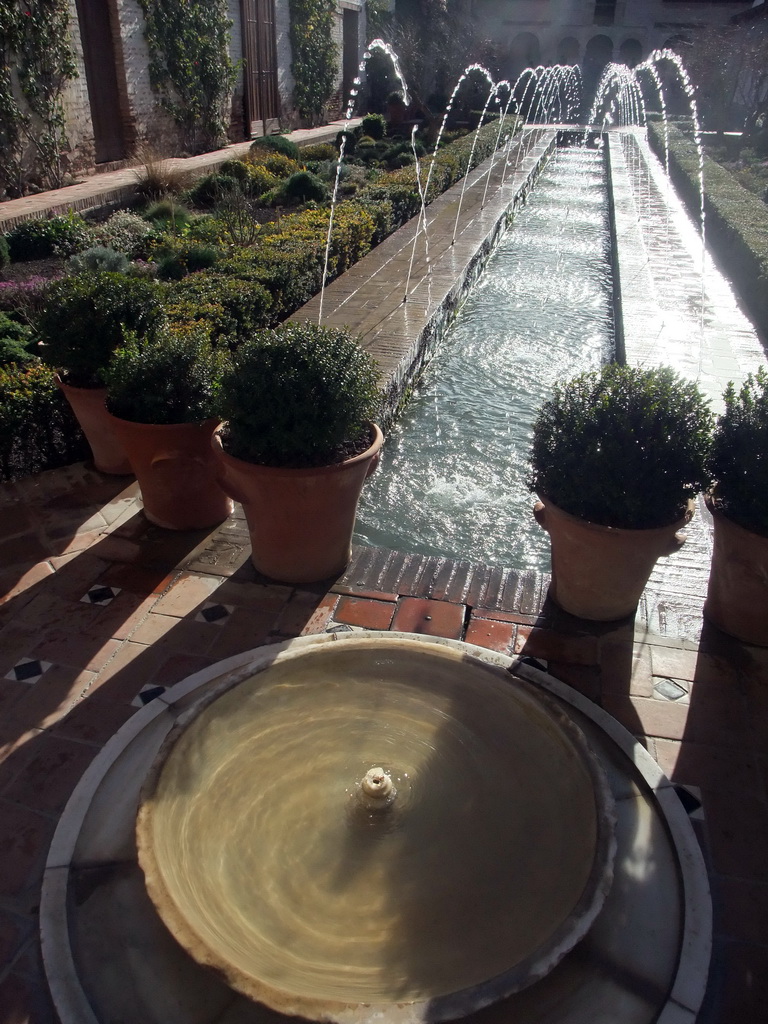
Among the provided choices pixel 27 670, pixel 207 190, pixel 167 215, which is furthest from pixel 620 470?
pixel 207 190

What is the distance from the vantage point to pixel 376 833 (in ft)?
6.36

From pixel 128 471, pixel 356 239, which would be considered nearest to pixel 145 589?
pixel 128 471

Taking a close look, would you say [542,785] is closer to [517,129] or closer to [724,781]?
[724,781]

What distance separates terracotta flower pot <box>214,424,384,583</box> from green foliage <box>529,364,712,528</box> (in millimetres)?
884

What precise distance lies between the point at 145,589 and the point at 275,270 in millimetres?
3949

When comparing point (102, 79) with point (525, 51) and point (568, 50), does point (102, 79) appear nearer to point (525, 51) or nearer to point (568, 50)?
point (525, 51)

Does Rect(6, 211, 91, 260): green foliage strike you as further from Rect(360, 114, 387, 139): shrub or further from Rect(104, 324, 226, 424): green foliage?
Rect(360, 114, 387, 139): shrub

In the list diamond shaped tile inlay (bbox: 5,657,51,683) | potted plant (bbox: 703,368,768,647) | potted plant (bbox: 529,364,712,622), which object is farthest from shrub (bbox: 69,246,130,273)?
Answer: potted plant (bbox: 703,368,768,647)

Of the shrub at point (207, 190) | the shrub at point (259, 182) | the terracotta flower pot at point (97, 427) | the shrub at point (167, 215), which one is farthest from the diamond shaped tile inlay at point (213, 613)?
the shrub at point (259, 182)

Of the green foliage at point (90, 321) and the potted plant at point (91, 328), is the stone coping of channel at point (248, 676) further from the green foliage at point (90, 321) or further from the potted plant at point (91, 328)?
the green foliage at point (90, 321)

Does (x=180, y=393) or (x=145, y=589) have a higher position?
(x=180, y=393)

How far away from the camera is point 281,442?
2.92 meters

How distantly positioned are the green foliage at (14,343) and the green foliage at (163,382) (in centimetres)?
216

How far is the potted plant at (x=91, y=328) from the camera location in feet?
12.4
